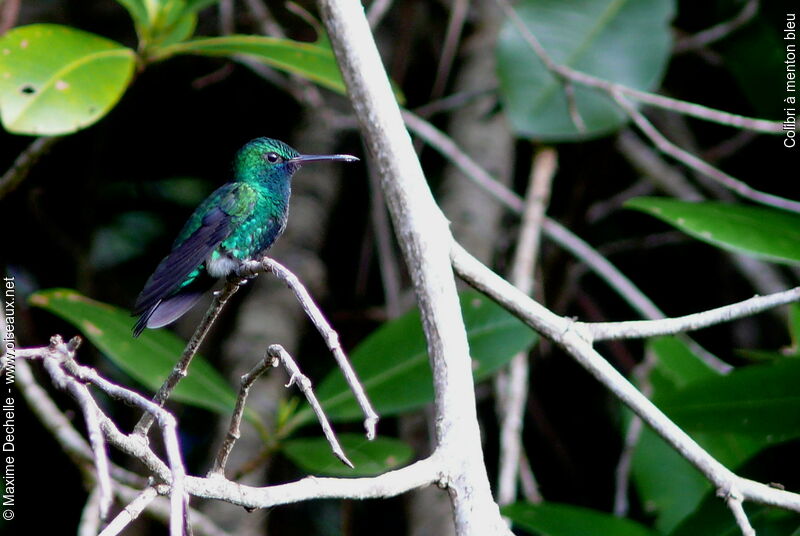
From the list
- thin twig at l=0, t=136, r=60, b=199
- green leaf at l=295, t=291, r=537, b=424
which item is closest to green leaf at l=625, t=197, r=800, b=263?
green leaf at l=295, t=291, r=537, b=424

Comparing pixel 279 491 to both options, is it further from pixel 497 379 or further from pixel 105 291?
pixel 105 291

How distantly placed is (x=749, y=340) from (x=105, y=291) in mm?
2522

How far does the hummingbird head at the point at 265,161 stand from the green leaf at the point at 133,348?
1.88ft

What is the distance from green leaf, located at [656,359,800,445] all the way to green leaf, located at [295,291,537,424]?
1.54 ft

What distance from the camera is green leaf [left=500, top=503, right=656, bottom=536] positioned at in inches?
89.7

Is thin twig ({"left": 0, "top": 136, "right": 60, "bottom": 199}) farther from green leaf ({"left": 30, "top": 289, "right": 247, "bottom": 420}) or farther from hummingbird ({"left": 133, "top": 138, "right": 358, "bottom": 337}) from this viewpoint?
hummingbird ({"left": 133, "top": 138, "right": 358, "bottom": 337})

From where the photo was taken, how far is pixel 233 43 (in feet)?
7.73

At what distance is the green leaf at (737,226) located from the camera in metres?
2.05

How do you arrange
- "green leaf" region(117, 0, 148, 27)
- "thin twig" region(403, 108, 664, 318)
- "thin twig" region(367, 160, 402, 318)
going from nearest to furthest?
1. "green leaf" region(117, 0, 148, 27)
2. "thin twig" region(403, 108, 664, 318)
3. "thin twig" region(367, 160, 402, 318)

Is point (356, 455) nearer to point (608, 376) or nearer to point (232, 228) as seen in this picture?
point (232, 228)

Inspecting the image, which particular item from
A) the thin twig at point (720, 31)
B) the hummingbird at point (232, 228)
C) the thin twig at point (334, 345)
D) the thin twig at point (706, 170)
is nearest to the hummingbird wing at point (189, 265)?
the hummingbird at point (232, 228)

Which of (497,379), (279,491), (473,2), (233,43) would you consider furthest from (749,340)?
(279,491)

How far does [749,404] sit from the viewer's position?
2027mm

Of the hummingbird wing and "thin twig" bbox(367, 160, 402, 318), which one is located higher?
"thin twig" bbox(367, 160, 402, 318)
